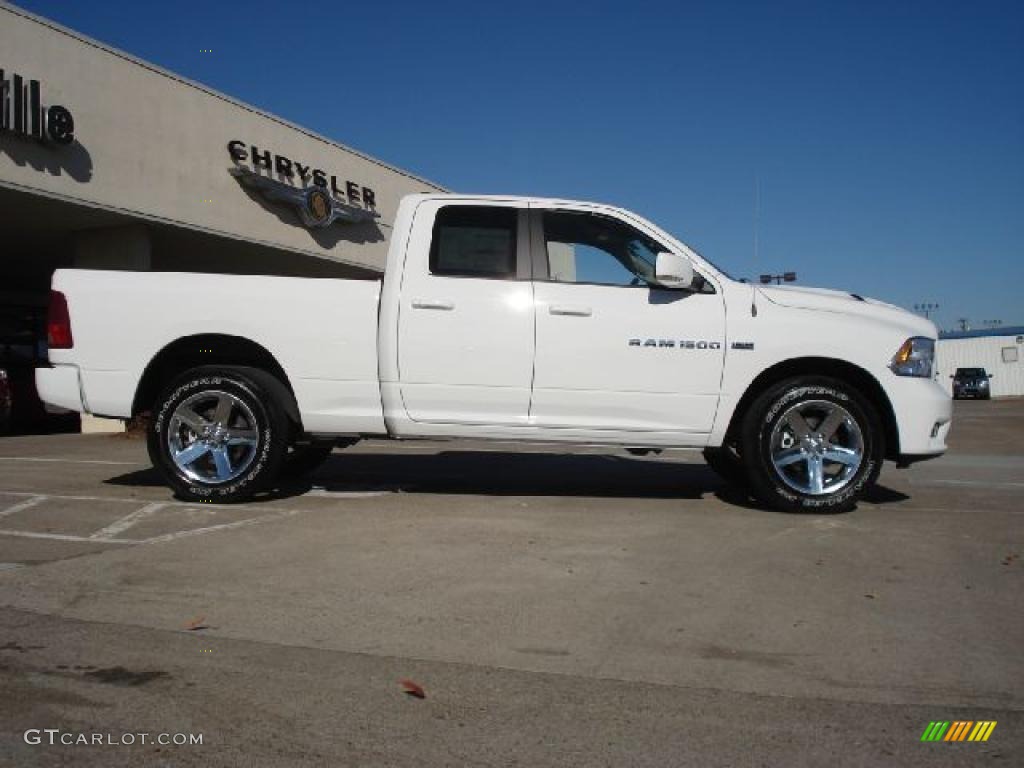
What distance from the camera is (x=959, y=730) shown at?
98.7 inches

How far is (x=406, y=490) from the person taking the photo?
6449 millimetres

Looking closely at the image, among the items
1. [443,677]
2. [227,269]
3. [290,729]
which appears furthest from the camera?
[227,269]

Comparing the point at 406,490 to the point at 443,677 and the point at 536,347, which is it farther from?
the point at 443,677

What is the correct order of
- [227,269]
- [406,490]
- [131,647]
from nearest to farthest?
[131,647] → [406,490] → [227,269]

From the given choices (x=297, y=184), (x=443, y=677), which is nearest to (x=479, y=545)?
(x=443, y=677)

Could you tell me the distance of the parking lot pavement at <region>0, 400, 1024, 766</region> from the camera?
2.44 meters

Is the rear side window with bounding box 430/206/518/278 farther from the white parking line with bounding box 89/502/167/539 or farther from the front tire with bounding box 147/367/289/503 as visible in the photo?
the white parking line with bounding box 89/502/167/539

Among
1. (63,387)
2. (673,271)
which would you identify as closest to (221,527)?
(63,387)

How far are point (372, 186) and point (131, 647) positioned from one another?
63.8 ft

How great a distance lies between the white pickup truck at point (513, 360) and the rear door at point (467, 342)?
0.04 feet

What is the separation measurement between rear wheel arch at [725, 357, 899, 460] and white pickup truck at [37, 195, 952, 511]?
0.02m

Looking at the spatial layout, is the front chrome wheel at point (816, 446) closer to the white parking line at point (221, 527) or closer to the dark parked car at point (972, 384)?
→ the white parking line at point (221, 527)

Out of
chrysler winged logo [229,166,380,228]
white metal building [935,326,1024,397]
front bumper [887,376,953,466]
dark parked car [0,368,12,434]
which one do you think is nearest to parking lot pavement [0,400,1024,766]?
front bumper [887,376,953,466]

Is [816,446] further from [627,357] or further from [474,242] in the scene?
[474,242]
